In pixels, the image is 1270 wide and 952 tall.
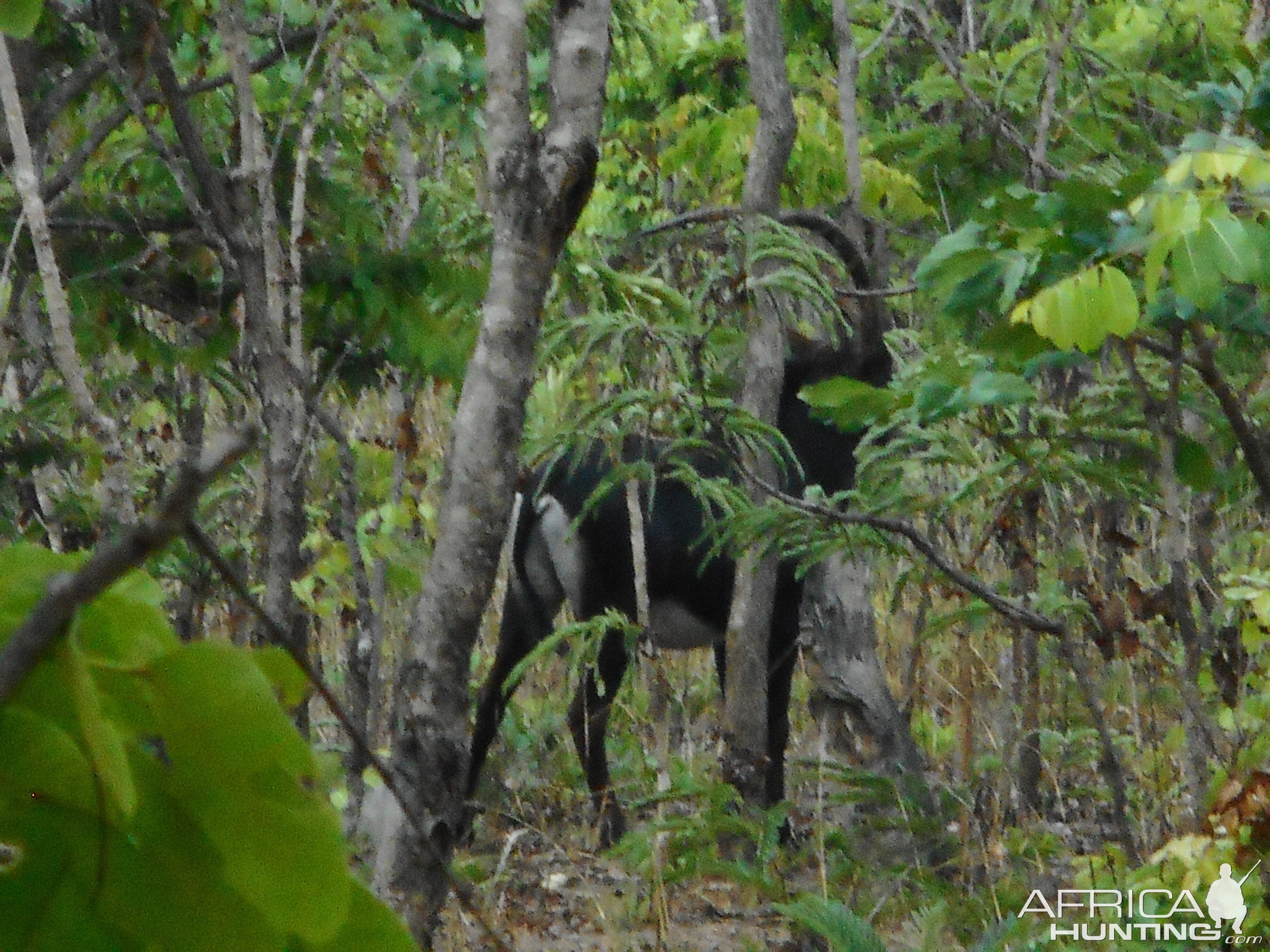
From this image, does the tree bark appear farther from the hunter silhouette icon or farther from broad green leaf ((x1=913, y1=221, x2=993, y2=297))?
the hunter silhouette icon

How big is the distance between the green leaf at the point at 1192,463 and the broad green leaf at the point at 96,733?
3.06 m

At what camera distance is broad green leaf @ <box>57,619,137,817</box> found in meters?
0.44

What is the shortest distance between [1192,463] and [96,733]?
3.11m

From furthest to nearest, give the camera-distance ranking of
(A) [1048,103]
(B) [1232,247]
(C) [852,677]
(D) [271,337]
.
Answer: (C) [852,677] < (A) [1048,103] < (D) [271,337] < (B) [1232,247]

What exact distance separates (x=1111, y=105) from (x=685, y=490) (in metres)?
2.55

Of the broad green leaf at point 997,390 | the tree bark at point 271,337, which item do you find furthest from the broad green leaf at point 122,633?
the tree bark at point 271,337

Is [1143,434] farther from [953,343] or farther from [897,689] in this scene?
[897,689]

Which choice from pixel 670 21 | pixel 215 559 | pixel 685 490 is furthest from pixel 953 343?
pixel 215 559

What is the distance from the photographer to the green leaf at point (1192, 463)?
319 centimetres

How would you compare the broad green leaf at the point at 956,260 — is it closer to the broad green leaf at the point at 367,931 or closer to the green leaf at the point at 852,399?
the green leaf at the point at 852,399

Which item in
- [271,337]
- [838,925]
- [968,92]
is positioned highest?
[968,92]

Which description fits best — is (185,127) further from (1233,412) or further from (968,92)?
(1233,412)

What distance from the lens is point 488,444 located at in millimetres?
2611

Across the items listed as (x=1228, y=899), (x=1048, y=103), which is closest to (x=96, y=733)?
(x=1228, y=899)
